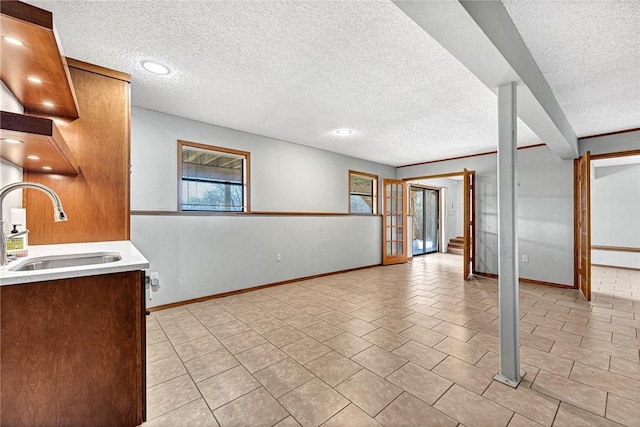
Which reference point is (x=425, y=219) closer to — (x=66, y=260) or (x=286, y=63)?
(x=286, y=63)

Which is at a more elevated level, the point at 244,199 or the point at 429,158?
the point at 429,158

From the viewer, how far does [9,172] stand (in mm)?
1750

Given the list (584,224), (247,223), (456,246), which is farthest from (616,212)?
(247,223)

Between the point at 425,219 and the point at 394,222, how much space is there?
2.30 metres

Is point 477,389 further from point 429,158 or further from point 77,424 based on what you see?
point 429,158

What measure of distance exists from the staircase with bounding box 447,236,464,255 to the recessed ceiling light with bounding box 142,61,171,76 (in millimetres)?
8581

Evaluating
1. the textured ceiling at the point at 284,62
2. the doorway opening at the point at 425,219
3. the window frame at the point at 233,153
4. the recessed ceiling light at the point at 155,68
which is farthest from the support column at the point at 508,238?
the doorway opening at the point at 425,219

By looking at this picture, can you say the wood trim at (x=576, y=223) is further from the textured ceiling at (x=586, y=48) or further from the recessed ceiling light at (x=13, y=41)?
the recessed ceiling light at (x=13, y=41)

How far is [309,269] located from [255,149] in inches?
90.2

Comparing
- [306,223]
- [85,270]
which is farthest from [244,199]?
[85,270]

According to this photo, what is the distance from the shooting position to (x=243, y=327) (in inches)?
109

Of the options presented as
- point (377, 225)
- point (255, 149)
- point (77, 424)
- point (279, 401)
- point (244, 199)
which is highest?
point (255, 149)

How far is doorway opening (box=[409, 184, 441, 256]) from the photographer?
827 cm

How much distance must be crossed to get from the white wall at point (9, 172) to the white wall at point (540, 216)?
6259 mm
